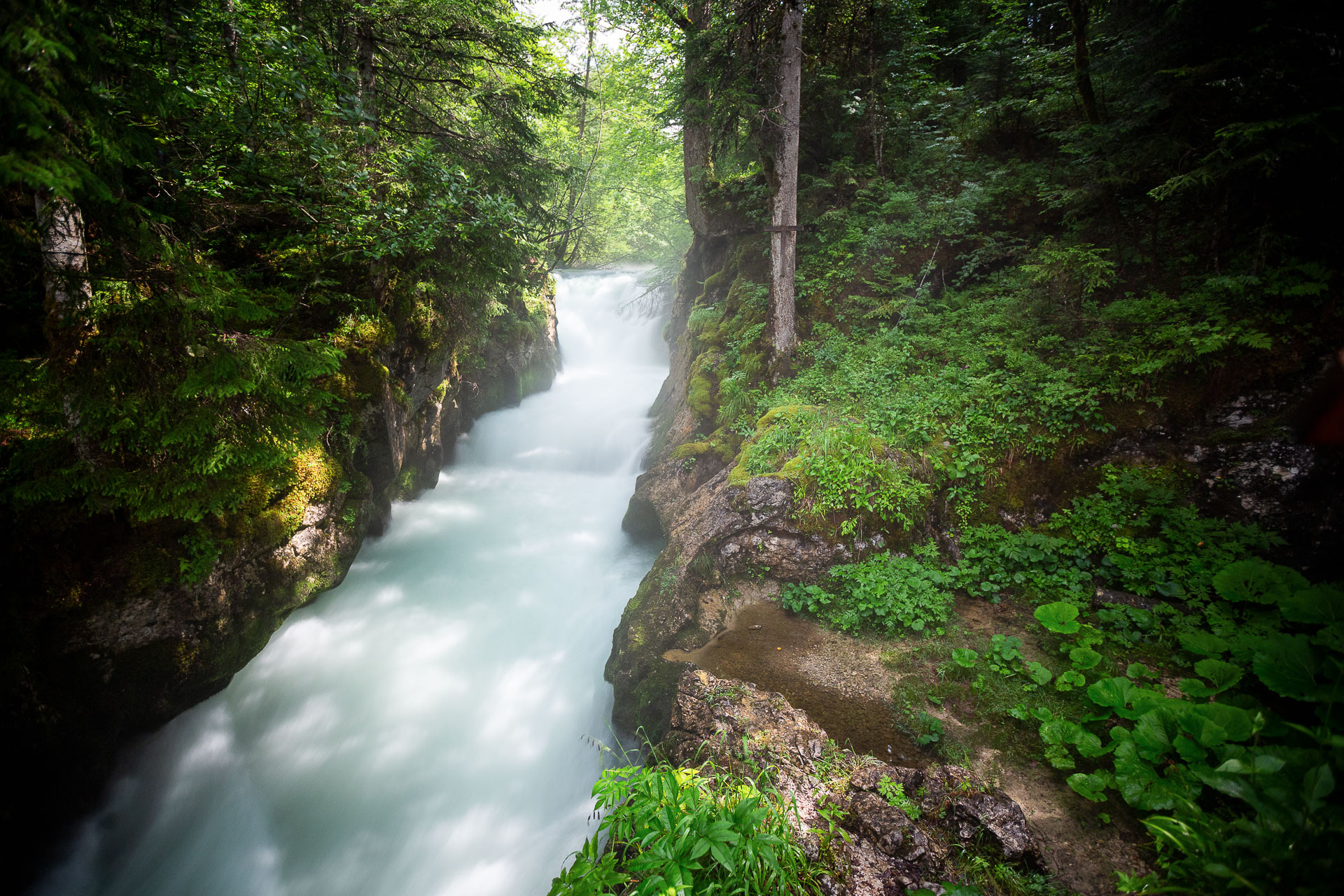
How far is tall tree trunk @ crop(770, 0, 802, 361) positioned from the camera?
6508mm

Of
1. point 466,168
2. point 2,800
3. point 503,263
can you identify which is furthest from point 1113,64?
point 2,800

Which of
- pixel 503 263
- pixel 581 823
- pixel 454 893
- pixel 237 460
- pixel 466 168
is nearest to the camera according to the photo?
pixel 237 460

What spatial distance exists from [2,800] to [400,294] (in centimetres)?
602

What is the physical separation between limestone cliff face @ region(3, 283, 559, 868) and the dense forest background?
0.05 metres

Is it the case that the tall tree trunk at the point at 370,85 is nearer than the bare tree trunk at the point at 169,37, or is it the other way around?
the bare tree trunk at the point at 169,37

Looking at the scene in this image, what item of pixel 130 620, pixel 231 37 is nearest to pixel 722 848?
pixel 130 620

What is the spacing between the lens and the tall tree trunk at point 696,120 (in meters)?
6.82

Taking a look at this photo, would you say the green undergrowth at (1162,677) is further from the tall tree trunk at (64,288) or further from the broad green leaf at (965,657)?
the tall tree trunk at (64,288)

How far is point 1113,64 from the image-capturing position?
5.48 metres

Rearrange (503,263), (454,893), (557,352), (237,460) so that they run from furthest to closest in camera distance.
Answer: (557,352), (503,263), (454,893), (237,460)

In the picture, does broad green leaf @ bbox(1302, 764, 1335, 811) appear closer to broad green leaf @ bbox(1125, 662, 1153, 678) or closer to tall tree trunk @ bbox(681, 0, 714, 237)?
broad green leaf @ bbox(1125, 662, 1153, 678)

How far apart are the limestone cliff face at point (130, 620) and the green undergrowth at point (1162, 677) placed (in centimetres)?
588

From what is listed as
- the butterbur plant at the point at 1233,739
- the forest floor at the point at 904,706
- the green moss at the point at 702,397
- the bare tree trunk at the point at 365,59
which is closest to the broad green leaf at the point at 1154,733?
the butterbur plant at the point at 1233,739

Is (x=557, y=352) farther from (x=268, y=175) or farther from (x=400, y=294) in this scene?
(x=268, y=175)
